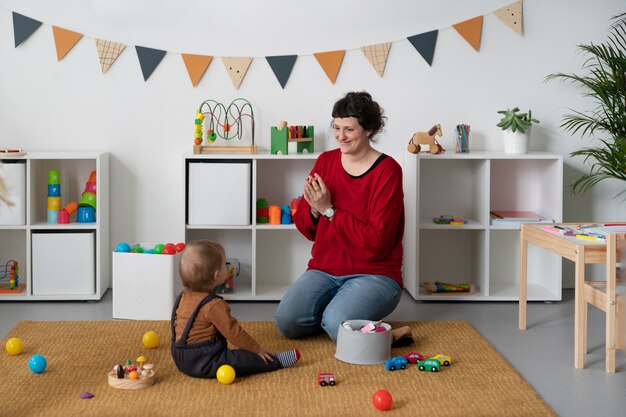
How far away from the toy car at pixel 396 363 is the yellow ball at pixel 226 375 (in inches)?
22.2

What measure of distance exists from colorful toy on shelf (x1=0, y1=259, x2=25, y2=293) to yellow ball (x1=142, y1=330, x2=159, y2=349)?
125cm

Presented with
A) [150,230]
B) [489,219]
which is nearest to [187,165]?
A: [150,230]

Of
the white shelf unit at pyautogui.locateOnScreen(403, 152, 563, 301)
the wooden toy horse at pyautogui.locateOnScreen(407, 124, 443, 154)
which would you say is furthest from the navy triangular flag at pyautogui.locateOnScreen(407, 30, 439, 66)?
the white shelf unit at pyautogui.locateOnScreen(403, 152, 563, 301)

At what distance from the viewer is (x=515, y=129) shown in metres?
4.27

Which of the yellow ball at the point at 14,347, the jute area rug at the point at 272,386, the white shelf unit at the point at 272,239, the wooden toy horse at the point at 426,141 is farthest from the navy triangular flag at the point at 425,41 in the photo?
the yellow ball at the point at 14,347

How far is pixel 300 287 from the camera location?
3.48m

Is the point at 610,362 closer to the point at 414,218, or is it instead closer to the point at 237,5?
the point at 414,218

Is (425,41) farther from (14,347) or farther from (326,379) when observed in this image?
(14,347)

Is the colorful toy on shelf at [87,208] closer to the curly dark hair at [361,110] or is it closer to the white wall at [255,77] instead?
the white wall at [255,77]

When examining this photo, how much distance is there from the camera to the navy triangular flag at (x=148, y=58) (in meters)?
4.38

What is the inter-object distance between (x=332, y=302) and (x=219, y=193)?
105 centimetres

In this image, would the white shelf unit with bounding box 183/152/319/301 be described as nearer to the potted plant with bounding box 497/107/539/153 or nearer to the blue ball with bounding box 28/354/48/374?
the potted plant with bounding box 497/107/539/153

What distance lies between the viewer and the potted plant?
426 centimetres

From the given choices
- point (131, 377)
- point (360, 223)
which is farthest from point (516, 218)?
point (131, 377)
